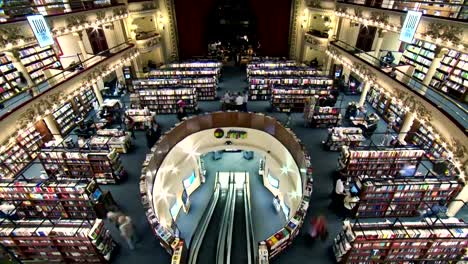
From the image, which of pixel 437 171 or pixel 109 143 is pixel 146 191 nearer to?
pixel 109 143

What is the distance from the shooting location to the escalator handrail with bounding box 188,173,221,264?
775 centimetres

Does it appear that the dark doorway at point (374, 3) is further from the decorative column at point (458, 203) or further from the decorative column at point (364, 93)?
the decorative column at point (458, 203)

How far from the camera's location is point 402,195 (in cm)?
712

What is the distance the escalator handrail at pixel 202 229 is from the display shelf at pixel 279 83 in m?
5.46

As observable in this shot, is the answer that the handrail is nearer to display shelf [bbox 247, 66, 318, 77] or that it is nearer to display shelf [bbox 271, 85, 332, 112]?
display shelf [bbox 271, 85, 332, 112]

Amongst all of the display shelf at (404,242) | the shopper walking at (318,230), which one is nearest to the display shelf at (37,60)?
the shopper walking at (318,230)

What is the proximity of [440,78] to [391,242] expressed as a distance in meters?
7.83

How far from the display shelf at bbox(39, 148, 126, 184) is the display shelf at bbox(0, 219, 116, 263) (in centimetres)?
237

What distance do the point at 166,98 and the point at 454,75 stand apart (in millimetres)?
12253

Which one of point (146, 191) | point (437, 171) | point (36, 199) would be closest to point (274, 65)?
point (437, 171)

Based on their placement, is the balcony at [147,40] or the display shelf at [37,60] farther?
the balcony at [147,40]

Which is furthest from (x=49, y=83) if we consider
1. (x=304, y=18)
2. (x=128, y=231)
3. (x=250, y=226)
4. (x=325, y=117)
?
(x=304, y=18)

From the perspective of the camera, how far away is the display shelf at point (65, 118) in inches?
444

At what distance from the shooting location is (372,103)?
13.2 metres
